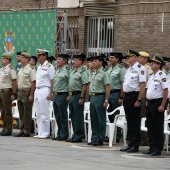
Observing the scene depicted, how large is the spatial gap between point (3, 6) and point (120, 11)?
21.2ft

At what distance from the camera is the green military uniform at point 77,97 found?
18.5m

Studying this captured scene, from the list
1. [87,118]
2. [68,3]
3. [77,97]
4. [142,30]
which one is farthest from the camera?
[68,3]

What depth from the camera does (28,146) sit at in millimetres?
16953

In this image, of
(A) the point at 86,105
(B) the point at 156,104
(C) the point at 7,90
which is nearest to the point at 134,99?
(B) the point at 156,104

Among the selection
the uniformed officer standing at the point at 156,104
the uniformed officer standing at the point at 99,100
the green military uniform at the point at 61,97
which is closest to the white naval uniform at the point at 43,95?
the green military uniform at the point at 61,97

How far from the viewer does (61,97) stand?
18.9 m

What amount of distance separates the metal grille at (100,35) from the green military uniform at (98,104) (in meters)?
9.51

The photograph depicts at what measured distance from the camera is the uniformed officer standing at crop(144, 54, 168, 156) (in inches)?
628

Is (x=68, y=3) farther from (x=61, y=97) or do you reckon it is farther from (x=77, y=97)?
(x=77, y=97)

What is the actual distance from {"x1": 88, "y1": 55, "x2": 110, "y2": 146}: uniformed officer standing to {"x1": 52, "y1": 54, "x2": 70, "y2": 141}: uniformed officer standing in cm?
114

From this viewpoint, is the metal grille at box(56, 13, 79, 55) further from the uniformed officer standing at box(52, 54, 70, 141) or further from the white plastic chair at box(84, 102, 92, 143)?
the white plastic chair at box(84, 102, 92, 143)

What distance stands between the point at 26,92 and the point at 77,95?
1.63 m

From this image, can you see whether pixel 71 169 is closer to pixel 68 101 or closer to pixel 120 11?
pixel 68 101

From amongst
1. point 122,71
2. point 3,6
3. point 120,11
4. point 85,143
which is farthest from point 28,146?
point 3,6
